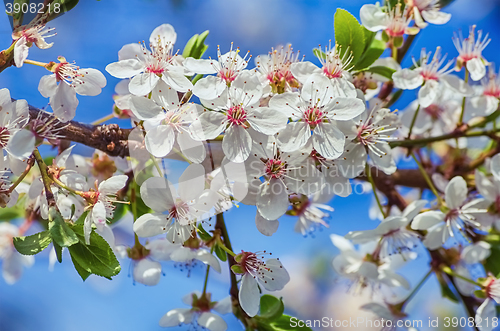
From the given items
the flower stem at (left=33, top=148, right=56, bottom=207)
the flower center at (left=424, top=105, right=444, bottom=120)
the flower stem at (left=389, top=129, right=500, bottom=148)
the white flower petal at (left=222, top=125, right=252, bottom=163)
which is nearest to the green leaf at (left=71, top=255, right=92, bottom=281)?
the flower stem at (left=33, top=148, right=56, bottom=207)

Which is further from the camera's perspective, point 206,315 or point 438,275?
point 438,275

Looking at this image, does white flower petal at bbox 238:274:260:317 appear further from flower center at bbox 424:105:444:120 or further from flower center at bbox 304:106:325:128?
flower center at bbox 424:105:444:120

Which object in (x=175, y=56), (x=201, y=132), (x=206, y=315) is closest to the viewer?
(x=201, y=132)

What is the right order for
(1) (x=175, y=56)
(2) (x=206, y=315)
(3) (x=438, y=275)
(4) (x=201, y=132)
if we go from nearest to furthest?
1. (4) (x=201, y=132)
2. (1) (x=175, y=56)
3. (2) (x=206, y=315)
4. (3) (x=438, y=275)

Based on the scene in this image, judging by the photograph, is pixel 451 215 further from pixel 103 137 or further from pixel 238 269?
pixel 103 137

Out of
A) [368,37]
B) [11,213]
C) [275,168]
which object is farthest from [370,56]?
[11,213]

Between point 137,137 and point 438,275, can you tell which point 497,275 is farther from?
point 137,137

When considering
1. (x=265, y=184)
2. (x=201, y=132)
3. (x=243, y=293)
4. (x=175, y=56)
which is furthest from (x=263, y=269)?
(x=175, y=56)
